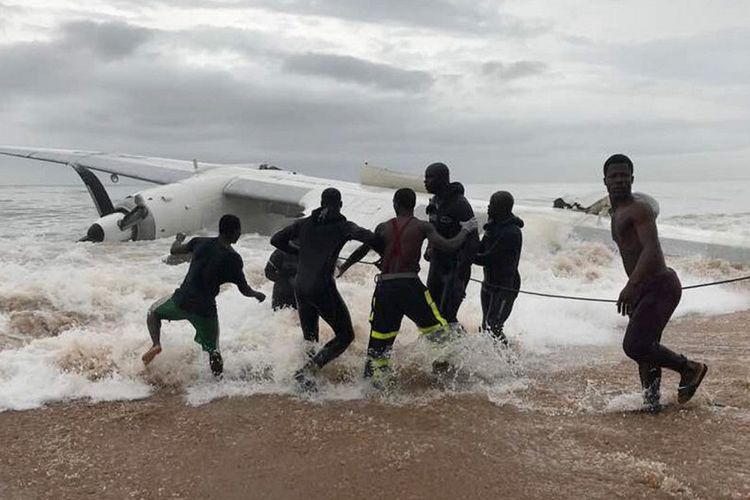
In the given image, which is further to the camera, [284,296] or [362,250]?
[284,296]

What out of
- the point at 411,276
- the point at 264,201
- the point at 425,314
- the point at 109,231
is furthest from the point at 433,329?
the point at 264,201

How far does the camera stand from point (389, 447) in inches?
159

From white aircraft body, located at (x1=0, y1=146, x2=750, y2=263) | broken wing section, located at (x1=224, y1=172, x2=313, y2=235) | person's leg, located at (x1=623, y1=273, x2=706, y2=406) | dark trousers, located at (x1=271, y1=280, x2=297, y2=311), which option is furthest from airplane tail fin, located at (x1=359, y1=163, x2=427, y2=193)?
person's leg, located at (x1=623, y1=273, x2=706, y2=406)

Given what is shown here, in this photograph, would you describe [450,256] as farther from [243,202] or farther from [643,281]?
[243,202]

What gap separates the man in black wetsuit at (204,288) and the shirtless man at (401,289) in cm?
105

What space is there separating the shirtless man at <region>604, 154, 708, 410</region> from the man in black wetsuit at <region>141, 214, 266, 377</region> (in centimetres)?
281

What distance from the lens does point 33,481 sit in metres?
3.68

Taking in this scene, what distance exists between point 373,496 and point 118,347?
3368 mm

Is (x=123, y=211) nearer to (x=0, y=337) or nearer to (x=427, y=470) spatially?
(x=0, y=337)

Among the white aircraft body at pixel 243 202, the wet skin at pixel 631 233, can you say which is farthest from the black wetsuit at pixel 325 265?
the white aircraft body at pixel 243 202

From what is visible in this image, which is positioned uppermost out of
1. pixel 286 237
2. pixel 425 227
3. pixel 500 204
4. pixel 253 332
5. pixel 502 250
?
pixel 500 204

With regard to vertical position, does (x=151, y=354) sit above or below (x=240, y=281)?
below

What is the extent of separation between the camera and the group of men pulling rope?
4426mm

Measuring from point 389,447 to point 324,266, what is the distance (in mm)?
1587
